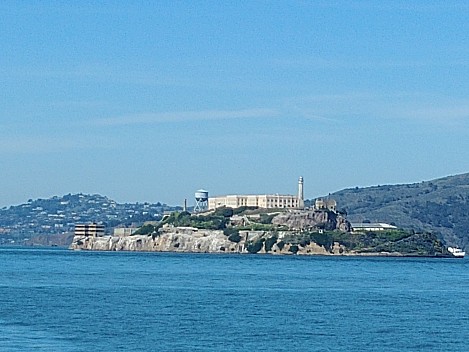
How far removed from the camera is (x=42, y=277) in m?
99.8

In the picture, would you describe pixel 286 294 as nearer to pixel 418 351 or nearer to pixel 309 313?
pixel 309 313

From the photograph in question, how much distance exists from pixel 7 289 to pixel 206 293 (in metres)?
13.4

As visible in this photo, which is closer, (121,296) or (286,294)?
(121,296)

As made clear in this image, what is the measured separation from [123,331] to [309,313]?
1379 centimetres

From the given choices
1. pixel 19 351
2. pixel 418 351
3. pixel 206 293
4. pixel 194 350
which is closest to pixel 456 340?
pixel 418 351

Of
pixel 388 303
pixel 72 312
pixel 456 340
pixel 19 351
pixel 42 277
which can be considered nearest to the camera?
pixel 19 351

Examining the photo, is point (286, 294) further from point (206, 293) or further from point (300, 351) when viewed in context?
point (300, 351)

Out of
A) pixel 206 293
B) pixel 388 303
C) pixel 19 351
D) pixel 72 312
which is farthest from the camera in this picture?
pixel 206 293

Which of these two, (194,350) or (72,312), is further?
(72,312)

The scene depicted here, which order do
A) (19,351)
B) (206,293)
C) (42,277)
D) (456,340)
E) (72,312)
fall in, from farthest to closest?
1. (42,277)
2. (206,293)
3. (72,312)
4. (456,340)
5. (19,351)

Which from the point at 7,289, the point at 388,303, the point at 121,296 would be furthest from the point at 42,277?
the point at 388,303

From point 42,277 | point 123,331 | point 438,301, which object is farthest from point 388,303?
point 42,277

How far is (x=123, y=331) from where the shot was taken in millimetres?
51281

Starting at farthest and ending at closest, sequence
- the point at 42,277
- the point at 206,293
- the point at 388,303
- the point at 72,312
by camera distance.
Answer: the point at 42,277 → the point at 206,293 → the point at 388,303 → the point at 72,312
